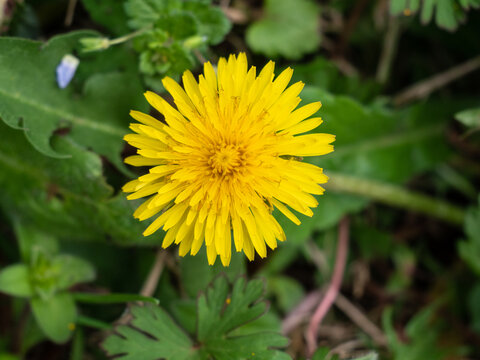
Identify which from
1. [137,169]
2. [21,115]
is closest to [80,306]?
[137,169]

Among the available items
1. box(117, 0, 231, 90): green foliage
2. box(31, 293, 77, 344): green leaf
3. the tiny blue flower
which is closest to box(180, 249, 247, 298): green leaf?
box(31, 293, 77, 344): green leaf

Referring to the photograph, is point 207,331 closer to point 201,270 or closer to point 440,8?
point 201,270

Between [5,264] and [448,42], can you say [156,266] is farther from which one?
[448,42]

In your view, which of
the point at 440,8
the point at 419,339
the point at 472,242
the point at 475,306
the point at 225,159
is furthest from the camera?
the point at 475,306

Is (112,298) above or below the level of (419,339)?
above

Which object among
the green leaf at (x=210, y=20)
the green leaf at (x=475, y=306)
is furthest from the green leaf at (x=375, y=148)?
the green leaf at (x=475, y=306)

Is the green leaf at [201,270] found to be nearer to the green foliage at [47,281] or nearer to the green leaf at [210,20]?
the green foliage at [47,281]

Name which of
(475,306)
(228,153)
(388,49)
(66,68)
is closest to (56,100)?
(66,68)
